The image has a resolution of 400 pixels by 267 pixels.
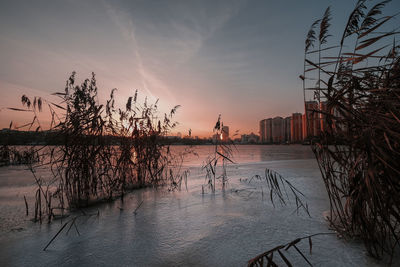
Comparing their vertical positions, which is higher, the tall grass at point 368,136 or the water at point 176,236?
the tall grass at point 368,136

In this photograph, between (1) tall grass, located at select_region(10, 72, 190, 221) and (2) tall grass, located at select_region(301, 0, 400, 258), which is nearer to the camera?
(2) tall grass, located at select_region(301, 0, 400, 258)

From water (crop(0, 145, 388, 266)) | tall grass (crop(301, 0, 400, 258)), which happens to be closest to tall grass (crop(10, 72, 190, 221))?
water (crop(0, 145, 388, 266))

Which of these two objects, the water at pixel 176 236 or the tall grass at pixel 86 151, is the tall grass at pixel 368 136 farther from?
the tall grass at pixel 86 151

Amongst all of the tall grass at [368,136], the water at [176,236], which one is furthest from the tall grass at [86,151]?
the tall grass at [368,136]

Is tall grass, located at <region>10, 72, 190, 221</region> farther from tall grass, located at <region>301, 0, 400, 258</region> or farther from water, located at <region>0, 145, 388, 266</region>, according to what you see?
tall grass, located at <region>301, 0, 400, 258</region>

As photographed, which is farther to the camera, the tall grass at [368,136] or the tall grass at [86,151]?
the tall grass at [86,151]

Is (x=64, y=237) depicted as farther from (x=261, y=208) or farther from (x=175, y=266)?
(x=261, y=208)

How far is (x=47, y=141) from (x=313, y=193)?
5.16 meters

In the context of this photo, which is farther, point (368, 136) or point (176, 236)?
point (176, 236)

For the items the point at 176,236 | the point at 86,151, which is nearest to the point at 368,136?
the point at 176,236

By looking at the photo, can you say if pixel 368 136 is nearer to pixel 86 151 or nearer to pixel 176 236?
pixel 176 236

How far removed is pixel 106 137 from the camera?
12.7ft

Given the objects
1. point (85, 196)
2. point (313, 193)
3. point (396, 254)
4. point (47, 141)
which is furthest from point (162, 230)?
point (313, 193)

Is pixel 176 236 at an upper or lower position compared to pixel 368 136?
lower
